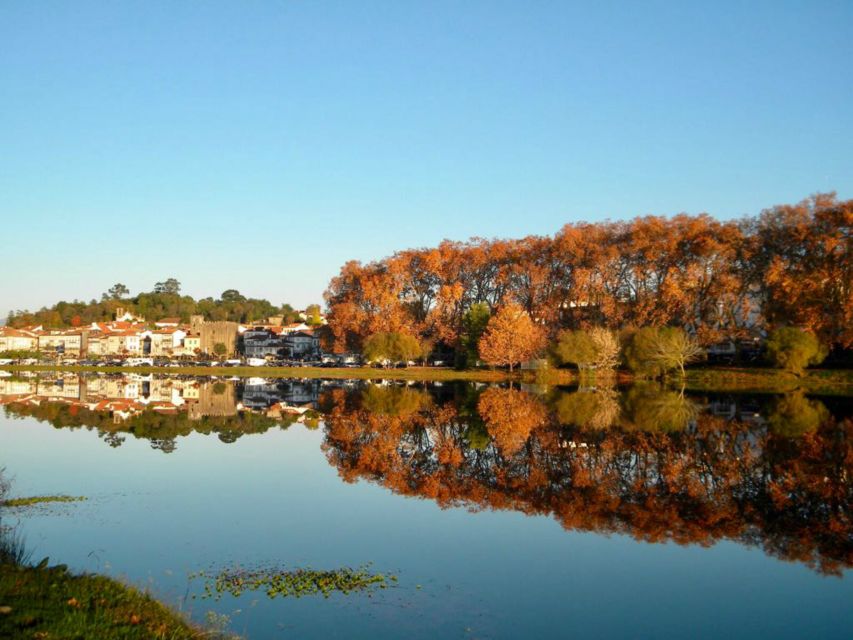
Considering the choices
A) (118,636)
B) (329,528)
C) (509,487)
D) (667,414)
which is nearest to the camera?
(118,636)

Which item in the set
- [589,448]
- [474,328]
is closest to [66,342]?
[474,328]

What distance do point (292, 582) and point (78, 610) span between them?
4.34 meters

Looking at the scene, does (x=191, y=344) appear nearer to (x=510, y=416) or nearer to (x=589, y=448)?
(x=510, y=416)

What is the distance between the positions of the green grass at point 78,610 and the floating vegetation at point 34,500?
8177 millimetres

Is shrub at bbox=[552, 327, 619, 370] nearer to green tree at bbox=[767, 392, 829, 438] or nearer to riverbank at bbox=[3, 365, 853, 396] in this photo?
riverbank at bbox=[3, 365, 853, 396]

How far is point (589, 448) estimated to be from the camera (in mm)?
28031

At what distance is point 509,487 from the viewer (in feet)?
70.6

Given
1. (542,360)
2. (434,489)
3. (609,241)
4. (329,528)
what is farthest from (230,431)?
(609,241)

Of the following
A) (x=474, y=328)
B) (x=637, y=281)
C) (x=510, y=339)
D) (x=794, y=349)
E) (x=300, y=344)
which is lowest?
(x=300, y=344)

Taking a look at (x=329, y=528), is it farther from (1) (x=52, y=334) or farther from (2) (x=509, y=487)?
(1) (x=52, y=334)

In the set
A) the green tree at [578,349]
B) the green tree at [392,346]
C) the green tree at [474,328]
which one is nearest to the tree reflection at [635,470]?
the green tree at [578,349]

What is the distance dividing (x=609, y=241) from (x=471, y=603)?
6681 cm

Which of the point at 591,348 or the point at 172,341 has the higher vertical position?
the point at 591,348

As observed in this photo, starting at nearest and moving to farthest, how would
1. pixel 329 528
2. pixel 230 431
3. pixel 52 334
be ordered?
pixel 329 528, pixel 230 431, pixel 52 334
